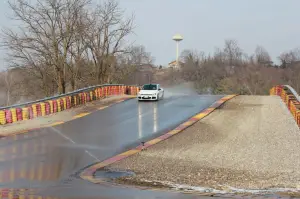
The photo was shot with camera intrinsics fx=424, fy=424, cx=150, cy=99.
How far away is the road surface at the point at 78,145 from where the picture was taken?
1005 centimetres

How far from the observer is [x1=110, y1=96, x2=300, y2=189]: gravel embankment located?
1062 cm

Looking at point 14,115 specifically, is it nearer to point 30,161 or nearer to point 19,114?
point 19,114

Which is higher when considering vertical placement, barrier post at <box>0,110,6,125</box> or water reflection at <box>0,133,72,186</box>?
barrier post at <box>0,110,6,125</box>

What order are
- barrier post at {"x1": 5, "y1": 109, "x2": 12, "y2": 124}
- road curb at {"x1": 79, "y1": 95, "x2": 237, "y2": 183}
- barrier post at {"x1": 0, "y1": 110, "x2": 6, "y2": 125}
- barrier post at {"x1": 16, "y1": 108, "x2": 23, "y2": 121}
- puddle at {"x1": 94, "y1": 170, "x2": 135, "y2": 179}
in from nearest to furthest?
puddle at {"x1": 94, "y1": 170, "x2": 135, "y2": 179} < road curb at {"x1": 79, "y1": 95, "x2": 237, "y2": 183} < barrier post at {"x1": 0, "y1": 110, "x2": 6, "y2": 125} < barrier post at {"x1": 5, "y1": 109, "x2": 12, "y2": 124} < barrier post at {"x1": 16, "y1": 108, "x2": 23, "y2": 121}

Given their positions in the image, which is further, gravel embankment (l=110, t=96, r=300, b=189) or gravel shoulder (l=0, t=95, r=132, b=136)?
gravel shoulder (l=0, t=95, r=132, b=136)

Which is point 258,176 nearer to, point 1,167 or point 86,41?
point 1,167

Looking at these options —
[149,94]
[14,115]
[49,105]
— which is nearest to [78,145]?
[14,115]

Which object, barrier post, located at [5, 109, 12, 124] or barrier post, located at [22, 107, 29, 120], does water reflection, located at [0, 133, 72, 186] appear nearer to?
barrier post, located at [5, 109, 12, 124]

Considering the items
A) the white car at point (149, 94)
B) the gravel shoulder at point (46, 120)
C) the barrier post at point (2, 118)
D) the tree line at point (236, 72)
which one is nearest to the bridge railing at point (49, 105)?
the barrier post at point (2, 118)

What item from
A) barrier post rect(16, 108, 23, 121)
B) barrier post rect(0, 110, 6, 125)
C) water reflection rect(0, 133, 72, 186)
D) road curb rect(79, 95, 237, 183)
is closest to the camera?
water reflection rect(0, 133, 72, 186)

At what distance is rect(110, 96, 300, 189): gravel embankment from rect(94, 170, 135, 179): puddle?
0.31 metres

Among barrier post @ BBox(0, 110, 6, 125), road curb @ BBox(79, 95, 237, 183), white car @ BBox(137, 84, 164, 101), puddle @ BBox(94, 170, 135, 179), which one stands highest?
white car @ BBox(137, 84, 164, 101)

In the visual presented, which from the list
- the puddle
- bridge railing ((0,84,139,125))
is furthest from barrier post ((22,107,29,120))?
the puddle

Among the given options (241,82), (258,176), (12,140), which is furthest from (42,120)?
(241,82)
